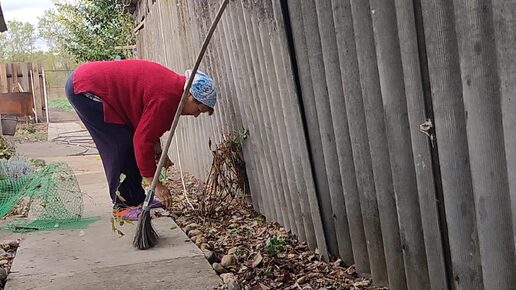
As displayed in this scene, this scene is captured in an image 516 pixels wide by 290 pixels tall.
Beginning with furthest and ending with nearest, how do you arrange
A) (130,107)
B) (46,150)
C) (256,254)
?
(46,150) < (130,107) < (256,254)

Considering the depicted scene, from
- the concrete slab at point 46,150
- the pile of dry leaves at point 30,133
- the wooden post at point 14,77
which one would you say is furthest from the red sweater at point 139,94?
the wooden post at point 14,77

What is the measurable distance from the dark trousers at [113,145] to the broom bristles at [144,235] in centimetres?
84

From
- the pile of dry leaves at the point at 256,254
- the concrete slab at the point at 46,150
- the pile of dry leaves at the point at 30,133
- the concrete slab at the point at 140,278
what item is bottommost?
the pile of dry leaves at the point at 256,254

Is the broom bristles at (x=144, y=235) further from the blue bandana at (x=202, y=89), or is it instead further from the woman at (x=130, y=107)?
the blue bandana at (x=202, y=89)

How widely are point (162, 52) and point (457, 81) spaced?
5801 millimetres

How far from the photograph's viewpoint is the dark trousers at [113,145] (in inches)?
172

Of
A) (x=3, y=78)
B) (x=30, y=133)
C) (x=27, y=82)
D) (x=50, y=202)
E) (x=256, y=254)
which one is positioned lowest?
(x=256, y=254)

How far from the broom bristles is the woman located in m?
0.42

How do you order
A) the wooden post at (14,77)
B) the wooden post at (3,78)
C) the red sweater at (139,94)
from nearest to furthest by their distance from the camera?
the red sweater at (139,94)
the wooden post at (3,78)
the wooden post at (14,77)

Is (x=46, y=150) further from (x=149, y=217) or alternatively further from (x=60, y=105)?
(x=60, y=105)

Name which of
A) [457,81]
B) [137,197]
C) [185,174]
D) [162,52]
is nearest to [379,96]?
[457,81]

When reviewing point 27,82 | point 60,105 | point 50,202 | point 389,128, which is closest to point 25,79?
point 27,82

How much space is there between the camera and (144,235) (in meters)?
3.72

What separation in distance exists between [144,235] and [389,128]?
1.93 meters
